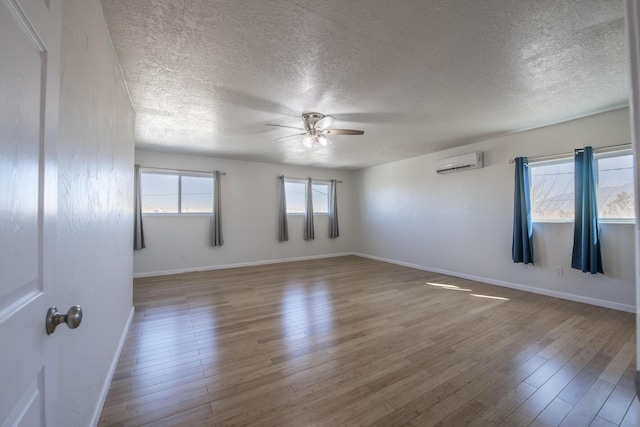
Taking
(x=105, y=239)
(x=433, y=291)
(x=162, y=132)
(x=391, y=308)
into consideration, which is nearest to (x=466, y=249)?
(x=433, y=291)

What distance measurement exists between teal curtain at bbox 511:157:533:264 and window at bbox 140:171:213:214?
5.49 m

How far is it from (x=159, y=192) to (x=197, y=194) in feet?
2.21

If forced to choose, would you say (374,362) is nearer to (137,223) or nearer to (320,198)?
(137,223)

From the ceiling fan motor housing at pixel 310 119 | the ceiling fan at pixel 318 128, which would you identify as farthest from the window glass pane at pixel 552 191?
the ceiling fan motor housing at pixel 310 119

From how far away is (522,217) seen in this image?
3.71 metres

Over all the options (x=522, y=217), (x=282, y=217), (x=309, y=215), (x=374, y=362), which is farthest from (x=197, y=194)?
(x=522, y=217)

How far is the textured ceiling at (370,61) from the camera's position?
1.59 meters

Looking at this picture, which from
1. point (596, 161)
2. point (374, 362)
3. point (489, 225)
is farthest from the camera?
point (489, 225)

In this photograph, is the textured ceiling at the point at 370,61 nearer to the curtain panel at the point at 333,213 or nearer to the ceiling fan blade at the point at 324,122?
the ceiling fan blade at the point at 324,122

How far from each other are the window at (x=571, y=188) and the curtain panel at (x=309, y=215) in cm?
433

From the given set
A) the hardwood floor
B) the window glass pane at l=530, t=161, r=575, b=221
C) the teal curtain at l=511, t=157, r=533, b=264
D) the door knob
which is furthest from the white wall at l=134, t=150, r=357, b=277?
the door knob

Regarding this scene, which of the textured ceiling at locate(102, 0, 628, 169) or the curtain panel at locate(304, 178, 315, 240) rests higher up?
the textured ceiling at locate(102, 0, 628, 169)

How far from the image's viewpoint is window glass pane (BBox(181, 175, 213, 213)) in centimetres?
524

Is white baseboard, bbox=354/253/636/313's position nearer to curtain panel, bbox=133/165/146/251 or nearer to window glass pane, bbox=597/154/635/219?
window glass pane, bbox=597/154/635/219
